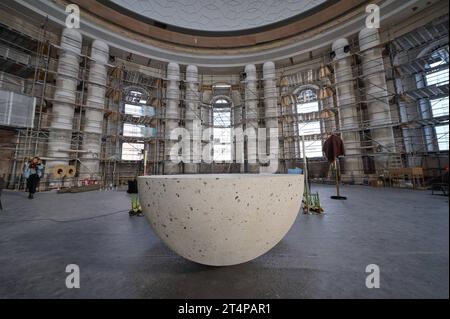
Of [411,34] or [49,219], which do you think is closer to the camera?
[49,219]

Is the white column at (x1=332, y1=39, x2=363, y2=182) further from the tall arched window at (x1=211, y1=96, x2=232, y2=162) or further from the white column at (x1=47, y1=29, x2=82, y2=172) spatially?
the white column at (x1=47, y1=29, x2=82, y2=172)

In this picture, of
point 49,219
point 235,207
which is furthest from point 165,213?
point 49,219

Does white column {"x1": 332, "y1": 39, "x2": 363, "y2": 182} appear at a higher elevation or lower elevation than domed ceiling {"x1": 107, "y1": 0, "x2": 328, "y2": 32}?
lower

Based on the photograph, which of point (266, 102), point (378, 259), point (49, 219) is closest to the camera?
point (378, 259)

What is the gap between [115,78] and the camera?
29.1 ft

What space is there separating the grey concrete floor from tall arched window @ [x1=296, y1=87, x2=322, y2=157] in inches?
315

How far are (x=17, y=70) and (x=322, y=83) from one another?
13135 mm

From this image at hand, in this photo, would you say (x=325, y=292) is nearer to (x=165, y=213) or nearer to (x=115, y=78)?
(x=165, y=213)

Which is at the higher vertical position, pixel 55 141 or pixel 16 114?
pixel 16 114

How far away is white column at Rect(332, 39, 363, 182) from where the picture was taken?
24.6 ft

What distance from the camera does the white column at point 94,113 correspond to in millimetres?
7457

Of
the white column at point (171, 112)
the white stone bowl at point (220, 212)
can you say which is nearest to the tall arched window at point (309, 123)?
the white column at point (171, 112)

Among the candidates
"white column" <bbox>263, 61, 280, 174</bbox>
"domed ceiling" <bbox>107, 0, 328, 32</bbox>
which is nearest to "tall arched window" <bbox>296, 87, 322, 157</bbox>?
"white column" <bbox>263, 61, 280, 174</bbox>

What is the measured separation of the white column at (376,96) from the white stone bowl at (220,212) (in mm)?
8151
